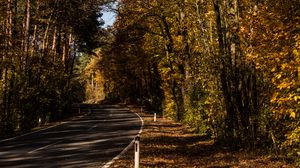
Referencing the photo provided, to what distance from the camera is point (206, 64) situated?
59.4 ft

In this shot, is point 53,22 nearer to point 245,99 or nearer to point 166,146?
point 166,146

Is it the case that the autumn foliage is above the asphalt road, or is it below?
above

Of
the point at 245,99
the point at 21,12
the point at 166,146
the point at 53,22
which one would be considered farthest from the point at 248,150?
the point at 21,12

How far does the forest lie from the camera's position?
33.5ft

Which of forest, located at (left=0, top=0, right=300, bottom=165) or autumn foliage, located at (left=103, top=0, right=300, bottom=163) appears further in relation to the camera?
forest, located at (left=0, top=0, right=300, bottom=165)

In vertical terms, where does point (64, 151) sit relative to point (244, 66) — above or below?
below

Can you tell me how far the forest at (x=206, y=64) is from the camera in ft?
33.5

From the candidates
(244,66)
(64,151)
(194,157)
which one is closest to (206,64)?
(244,66)

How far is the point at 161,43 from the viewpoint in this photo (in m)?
41.3

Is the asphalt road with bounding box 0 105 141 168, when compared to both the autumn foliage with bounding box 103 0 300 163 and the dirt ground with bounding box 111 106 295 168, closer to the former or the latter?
the dirt ground with bounding box 111 106 295 168

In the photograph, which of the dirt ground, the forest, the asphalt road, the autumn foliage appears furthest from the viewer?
the asphalt road

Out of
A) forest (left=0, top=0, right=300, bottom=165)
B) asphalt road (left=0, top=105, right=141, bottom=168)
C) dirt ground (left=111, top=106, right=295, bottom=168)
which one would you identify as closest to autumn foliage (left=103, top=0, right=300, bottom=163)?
forest (left=0, top=0, right=300, bottom=165)

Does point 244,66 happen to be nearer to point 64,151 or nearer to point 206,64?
point 206,64

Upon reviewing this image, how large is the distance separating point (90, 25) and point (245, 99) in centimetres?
3646
